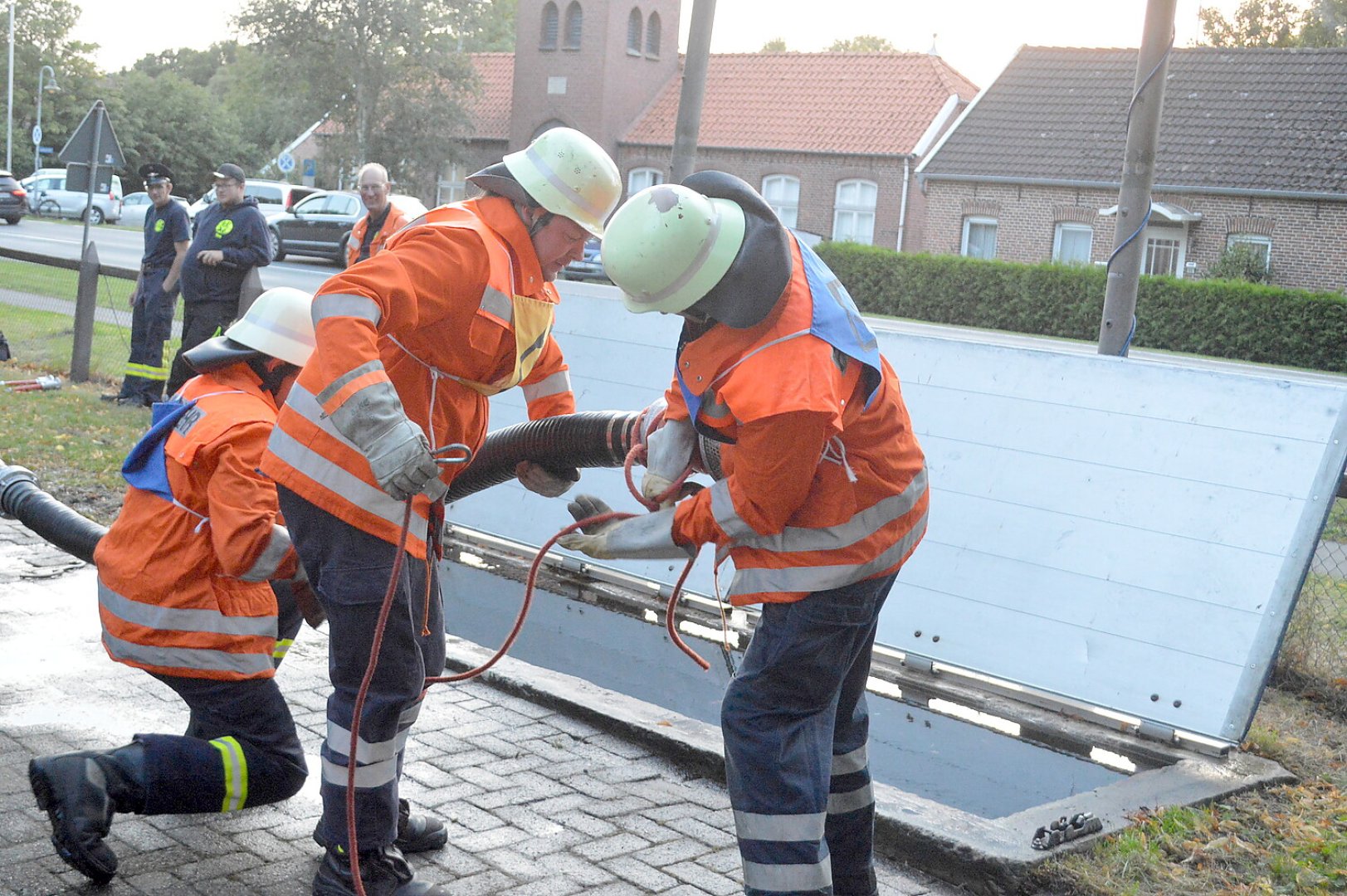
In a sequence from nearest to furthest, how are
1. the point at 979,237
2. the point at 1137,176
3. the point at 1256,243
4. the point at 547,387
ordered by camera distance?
the point at 547,387
the point at 1137,176
the point at 1256,243
the point at 979,237

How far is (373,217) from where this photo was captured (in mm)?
9422

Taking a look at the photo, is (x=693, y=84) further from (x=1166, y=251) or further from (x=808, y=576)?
(x=1166, y=251)

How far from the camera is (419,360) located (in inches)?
131

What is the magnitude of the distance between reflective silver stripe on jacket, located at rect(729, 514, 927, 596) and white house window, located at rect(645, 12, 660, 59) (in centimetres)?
4191

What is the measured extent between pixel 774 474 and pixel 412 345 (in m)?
1.07

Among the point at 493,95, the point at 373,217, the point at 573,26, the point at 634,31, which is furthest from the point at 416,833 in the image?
the point at 493,95

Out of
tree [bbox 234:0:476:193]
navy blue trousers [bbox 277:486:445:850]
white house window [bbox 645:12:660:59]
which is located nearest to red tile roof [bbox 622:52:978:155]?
white house window [bbox 645:12:660:59]

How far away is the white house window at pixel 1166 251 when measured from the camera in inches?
1250

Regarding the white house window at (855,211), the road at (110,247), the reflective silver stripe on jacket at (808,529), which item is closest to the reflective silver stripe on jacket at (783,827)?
the reflective silver stripe on jacket at (808,529)

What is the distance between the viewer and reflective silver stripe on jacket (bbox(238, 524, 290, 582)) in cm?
341

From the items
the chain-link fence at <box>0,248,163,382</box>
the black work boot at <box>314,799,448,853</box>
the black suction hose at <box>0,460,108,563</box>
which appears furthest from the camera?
the chain-link fence at <box>0,248,163,382</box>

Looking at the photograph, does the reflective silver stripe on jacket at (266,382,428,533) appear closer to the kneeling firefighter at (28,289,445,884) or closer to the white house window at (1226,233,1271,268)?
the kneeling firefighter at (28,289,445,884)

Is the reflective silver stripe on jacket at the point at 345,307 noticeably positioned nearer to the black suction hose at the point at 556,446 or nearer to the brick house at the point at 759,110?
the black suction hose at the point at 556,446

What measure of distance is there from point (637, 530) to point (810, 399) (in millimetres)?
654
